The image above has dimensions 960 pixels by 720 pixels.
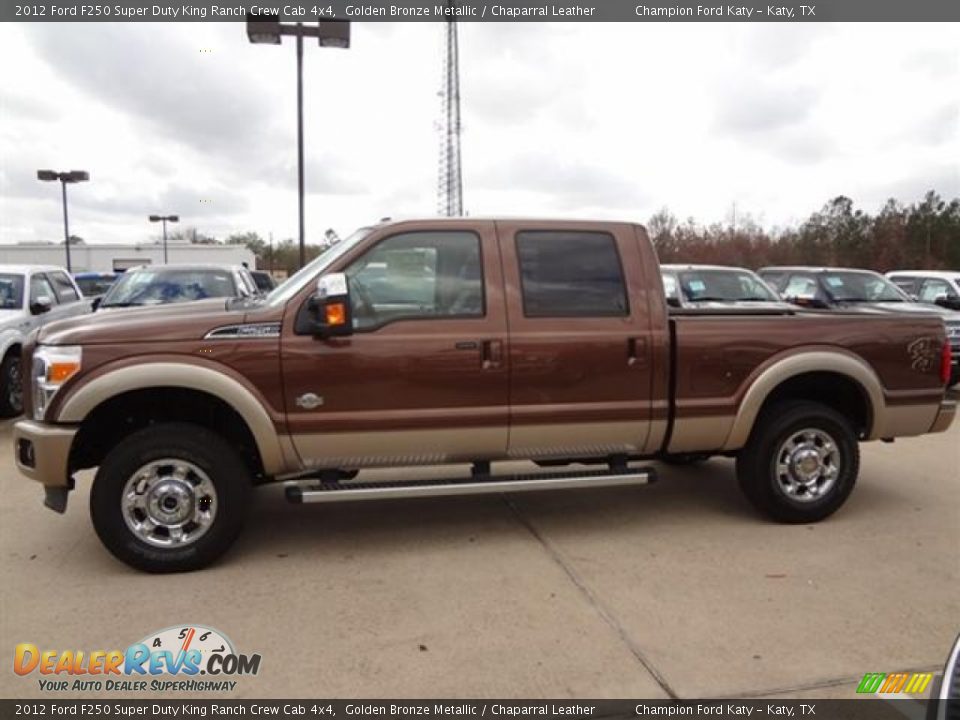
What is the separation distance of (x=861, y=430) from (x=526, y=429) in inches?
101

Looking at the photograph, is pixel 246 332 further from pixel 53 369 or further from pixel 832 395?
pixel 832 395

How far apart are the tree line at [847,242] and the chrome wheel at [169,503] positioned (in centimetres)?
3298

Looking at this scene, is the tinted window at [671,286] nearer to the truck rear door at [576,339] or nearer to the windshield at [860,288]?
the windshield at [860,288]

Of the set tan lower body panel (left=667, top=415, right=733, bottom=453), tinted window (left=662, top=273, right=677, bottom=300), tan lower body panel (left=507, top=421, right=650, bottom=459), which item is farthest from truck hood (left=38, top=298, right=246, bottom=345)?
tinted window (left=662, top=273, right=677, bottom=300)

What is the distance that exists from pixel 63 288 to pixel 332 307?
8291mm

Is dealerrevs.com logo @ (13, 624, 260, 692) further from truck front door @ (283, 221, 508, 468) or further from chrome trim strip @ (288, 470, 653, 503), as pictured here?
truck front door @ (283, 221, 508, 468)

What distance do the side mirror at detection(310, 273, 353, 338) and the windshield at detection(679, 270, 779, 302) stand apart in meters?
7.36

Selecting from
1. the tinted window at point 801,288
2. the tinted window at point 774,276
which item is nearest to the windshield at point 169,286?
the tinted window at point 801,288

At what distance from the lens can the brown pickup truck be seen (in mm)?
4098

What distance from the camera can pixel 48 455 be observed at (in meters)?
4.00

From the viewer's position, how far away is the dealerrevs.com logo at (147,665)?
311 cm

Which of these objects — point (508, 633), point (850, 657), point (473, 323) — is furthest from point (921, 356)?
point (508, 633)
